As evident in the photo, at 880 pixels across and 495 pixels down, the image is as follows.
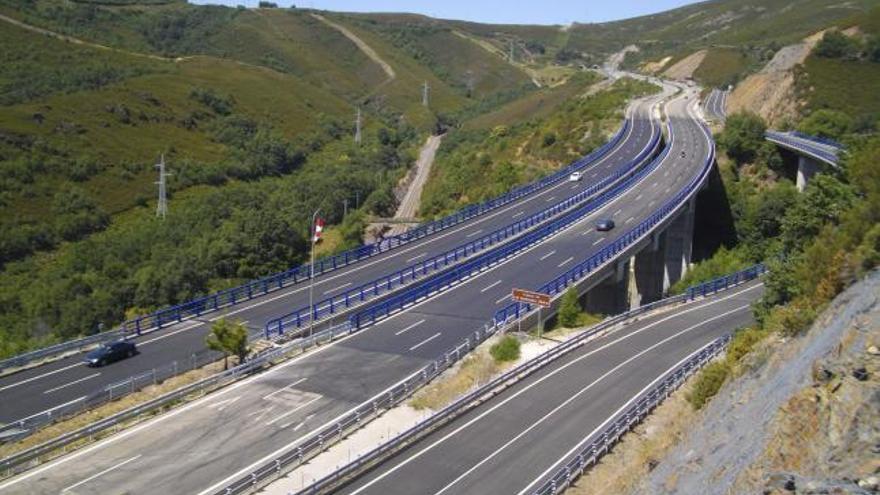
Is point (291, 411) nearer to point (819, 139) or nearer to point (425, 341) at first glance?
point (425, 341)

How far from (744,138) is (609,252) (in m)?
44.1

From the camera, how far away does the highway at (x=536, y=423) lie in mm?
23891

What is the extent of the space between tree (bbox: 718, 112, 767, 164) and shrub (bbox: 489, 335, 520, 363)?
61156 mm

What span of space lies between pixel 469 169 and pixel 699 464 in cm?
8249

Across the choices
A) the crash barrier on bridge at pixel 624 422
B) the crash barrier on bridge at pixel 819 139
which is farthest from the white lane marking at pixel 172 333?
the crash barrier on bridge at pixel 819 139

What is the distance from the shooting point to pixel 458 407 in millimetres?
29031

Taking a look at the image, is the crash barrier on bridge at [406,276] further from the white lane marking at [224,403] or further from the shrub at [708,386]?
the shrub at [708,386]

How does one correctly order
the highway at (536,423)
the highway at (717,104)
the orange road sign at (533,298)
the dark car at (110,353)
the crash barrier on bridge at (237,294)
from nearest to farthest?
1. the highway at (536,423)
2. the dark car at (110,353)
3. the crash barrier on bridge at (237,294)
4. the orange road sign at (533,298)
5. the highway at (717,104)

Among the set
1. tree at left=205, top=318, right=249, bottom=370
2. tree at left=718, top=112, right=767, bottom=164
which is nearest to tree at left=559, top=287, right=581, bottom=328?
tree at left=205, top=318, right=249, bottom=370

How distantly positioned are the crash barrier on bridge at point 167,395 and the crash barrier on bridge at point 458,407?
8.88 metres

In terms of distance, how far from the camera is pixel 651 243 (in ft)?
203

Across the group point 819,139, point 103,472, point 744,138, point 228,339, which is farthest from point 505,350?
point 744,138

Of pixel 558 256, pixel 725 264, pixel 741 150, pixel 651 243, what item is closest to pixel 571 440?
pixel 558 256

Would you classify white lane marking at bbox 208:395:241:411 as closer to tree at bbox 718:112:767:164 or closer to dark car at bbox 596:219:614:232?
dark car at bbox 596:219:614:232
